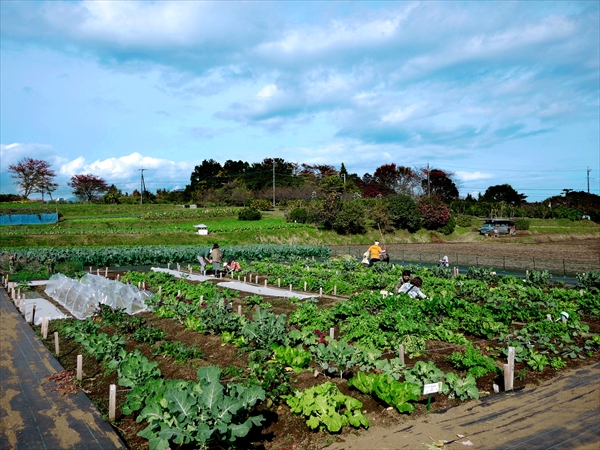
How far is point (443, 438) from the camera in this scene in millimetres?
5691

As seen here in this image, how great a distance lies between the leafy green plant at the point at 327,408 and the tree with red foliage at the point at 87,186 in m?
76.3

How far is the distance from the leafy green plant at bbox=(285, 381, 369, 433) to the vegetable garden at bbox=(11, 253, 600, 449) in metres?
0.02

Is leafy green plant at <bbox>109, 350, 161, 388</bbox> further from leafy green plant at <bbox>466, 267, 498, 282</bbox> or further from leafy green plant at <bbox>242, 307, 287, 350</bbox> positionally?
A: leafy green plant at <bbox>466, 267, 498, 282</bbox>

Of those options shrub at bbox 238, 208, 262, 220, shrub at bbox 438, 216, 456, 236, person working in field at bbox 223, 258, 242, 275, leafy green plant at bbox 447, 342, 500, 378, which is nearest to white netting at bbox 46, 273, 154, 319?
person working in field at bbox 223, 258, 242, 275

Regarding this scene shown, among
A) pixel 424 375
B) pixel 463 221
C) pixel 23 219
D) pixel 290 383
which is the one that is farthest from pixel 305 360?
pixel 463 221

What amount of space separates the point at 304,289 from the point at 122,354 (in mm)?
10237

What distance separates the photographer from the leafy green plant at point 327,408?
19.1 feet

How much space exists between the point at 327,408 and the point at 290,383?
4.87 feet

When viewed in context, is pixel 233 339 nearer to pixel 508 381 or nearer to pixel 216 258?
pixel 508 381

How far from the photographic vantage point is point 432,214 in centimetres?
5116

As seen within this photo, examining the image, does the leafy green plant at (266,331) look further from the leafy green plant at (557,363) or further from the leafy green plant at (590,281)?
the leafy green plant at (590,281)

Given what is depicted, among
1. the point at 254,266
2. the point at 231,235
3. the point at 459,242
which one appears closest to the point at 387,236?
the point at 459,242

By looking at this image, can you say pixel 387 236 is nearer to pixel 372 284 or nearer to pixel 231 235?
pixel 231 235

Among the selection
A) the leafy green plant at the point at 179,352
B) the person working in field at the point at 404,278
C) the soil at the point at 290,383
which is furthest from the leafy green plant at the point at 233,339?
the person working in field at the point at 404,278
